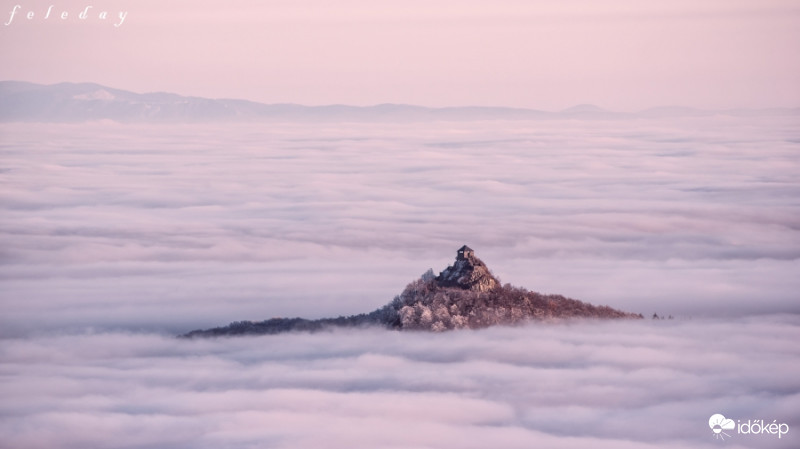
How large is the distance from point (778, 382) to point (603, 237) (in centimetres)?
6927

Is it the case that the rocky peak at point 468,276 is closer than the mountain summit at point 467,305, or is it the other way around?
the mountain summit at point 467,305

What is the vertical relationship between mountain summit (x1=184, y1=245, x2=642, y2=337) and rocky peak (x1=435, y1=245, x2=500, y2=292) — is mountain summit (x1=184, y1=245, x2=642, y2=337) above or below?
below

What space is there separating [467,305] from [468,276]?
2.16 feet

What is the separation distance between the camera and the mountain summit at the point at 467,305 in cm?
2708

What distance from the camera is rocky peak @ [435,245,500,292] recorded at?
90.3ft

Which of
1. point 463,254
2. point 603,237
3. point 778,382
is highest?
point 603,237

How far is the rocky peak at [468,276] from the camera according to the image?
27.5 metres

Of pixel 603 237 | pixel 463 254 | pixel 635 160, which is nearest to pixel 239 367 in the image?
pixel 463 254

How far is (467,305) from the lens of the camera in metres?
27.3

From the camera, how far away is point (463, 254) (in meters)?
27.8

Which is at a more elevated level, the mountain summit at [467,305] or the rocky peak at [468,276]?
the rocky peak at [468,276]

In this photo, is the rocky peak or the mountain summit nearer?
the mountain summit

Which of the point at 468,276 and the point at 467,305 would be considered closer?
the point at 467,305

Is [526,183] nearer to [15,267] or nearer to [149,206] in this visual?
[149,206]
